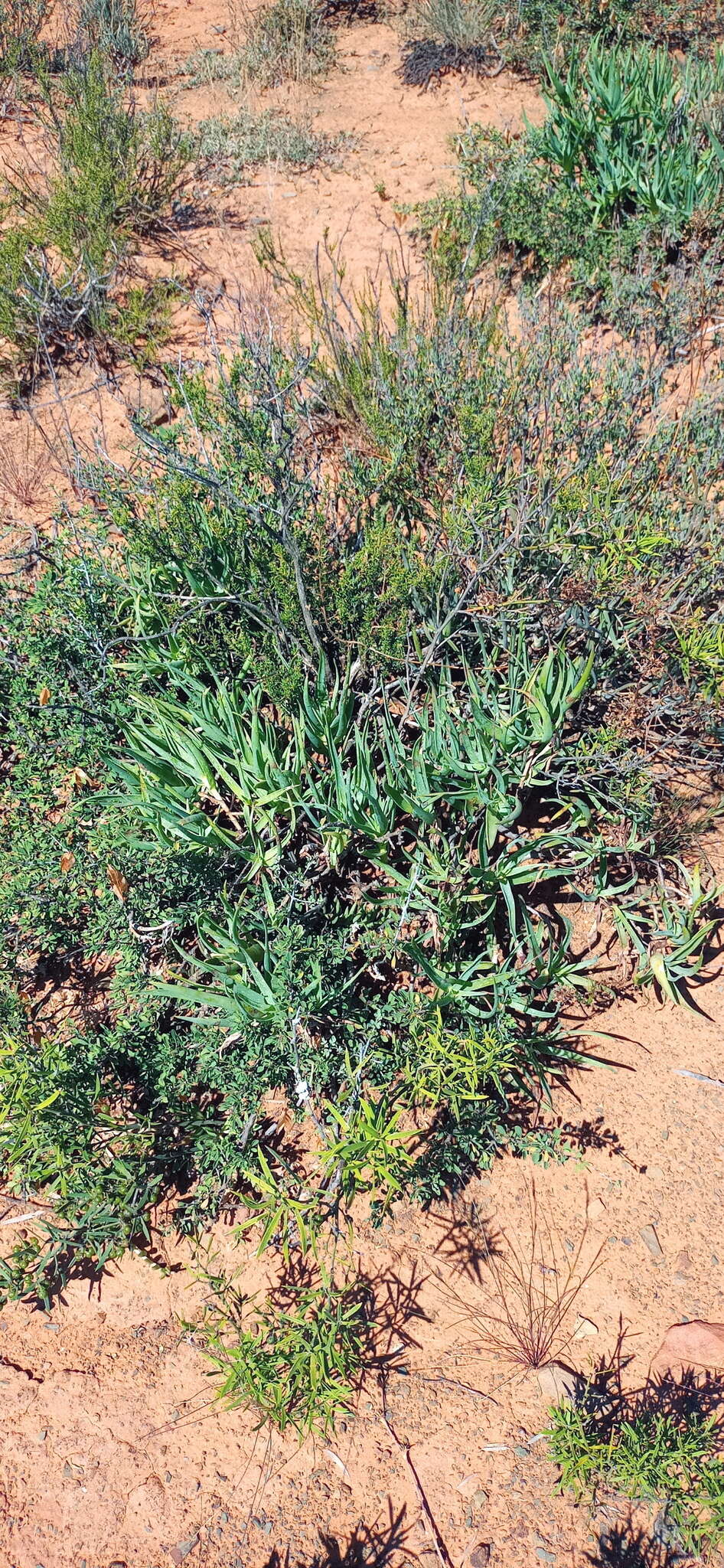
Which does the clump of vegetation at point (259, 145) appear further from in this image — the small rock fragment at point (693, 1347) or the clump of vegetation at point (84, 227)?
the small rock fragment at point (693, 1347)

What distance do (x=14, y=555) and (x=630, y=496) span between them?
7.08 feet

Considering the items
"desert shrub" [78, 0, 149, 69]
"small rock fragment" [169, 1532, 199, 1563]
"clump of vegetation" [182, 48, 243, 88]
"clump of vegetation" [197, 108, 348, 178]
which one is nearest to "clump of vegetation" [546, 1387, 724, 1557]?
"small rock fragment" [169, 1532, 199, 1563]

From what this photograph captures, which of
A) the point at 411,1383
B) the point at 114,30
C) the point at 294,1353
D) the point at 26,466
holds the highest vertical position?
the point at 114,30

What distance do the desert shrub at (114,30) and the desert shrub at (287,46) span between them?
698 mm

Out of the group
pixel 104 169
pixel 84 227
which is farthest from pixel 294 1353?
pixel 104 169

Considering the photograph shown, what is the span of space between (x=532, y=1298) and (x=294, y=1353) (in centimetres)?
61

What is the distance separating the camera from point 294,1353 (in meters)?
2.10

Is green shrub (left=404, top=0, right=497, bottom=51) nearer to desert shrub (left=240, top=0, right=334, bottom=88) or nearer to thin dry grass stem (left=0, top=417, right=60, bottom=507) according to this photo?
desert shrub (left=240, top=0, right=334, bottom=88)

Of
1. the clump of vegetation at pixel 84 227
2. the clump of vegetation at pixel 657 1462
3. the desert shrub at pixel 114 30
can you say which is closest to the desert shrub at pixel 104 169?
the clump of vegetation at pixel 84 227

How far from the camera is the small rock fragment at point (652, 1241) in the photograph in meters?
2.38

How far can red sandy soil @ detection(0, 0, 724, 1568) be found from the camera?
2.05 metres

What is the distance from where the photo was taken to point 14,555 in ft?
10.9

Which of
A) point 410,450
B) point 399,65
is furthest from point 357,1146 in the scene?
point 399,65

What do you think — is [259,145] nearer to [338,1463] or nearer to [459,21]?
[459,21]
